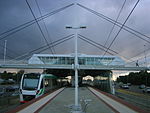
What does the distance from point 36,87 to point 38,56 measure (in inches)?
1467

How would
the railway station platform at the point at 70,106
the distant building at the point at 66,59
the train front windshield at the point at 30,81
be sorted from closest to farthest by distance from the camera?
1. the railway station platform at the point at 70,106
2. the train front windshield at the point at 30,81
3. the distant building at the point at 66,59

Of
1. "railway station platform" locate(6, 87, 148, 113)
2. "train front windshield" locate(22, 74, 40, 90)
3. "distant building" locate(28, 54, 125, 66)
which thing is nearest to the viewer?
"railway station platform" locate(6, 87, 148, 113)

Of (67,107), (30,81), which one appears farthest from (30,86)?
(67,107)

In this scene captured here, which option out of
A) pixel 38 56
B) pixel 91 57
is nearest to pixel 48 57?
pixel 38 56

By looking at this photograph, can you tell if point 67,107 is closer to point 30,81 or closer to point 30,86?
point 30,86

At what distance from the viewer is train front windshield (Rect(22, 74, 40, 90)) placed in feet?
53.0

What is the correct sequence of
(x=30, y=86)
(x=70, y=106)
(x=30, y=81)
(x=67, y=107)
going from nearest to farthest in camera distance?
(x=67, y=107) < (x=70, y=106) < (x=30, y=86) < (x=30, y=81)

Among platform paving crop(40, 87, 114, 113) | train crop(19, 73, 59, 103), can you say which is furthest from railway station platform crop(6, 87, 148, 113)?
train crop(19, 73, 59, 103)

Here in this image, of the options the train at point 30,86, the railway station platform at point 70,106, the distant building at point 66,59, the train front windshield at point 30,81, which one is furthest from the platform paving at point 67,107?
the distant building at point 66,59

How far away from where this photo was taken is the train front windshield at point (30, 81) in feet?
53.0

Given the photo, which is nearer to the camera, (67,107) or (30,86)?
(67,107)

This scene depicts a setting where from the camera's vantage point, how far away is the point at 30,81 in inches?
658

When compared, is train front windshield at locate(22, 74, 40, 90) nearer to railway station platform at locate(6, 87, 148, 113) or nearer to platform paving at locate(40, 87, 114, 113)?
railway station platform at locate(6, 87, 148, 113)

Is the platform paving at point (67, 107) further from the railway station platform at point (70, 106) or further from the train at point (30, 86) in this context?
Result: the train at point (30, 86)
